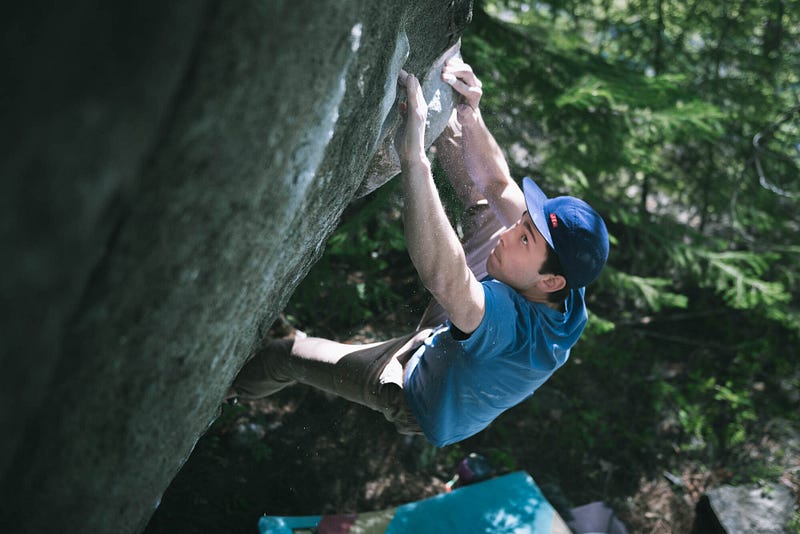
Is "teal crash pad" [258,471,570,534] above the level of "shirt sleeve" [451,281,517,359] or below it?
below

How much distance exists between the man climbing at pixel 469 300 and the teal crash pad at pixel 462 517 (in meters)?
1.34

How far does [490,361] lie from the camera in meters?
2.58

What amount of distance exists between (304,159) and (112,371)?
0.66m

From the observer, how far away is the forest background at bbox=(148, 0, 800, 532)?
4457 mm

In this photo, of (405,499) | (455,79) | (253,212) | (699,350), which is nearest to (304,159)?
(253,212)

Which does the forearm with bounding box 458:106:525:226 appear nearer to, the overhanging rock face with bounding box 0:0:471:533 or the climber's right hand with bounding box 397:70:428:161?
the climber's right hand with bounding box 397:70:428:161

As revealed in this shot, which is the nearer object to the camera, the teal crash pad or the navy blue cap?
the navy blue cap

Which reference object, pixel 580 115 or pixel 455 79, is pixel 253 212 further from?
pixel 580 115

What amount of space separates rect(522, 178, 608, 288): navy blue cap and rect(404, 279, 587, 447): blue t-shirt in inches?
8.7

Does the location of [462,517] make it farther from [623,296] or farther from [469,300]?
[469,300]

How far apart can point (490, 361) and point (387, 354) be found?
608 mm

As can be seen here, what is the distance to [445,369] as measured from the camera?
105 inches

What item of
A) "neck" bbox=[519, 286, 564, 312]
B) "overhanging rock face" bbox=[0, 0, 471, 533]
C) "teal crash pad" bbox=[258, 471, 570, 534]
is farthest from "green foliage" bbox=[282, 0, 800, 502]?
"overhanging rock face" bbox=[0, 0, 471, 533]

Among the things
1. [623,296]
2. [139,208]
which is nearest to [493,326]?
[139,208]
